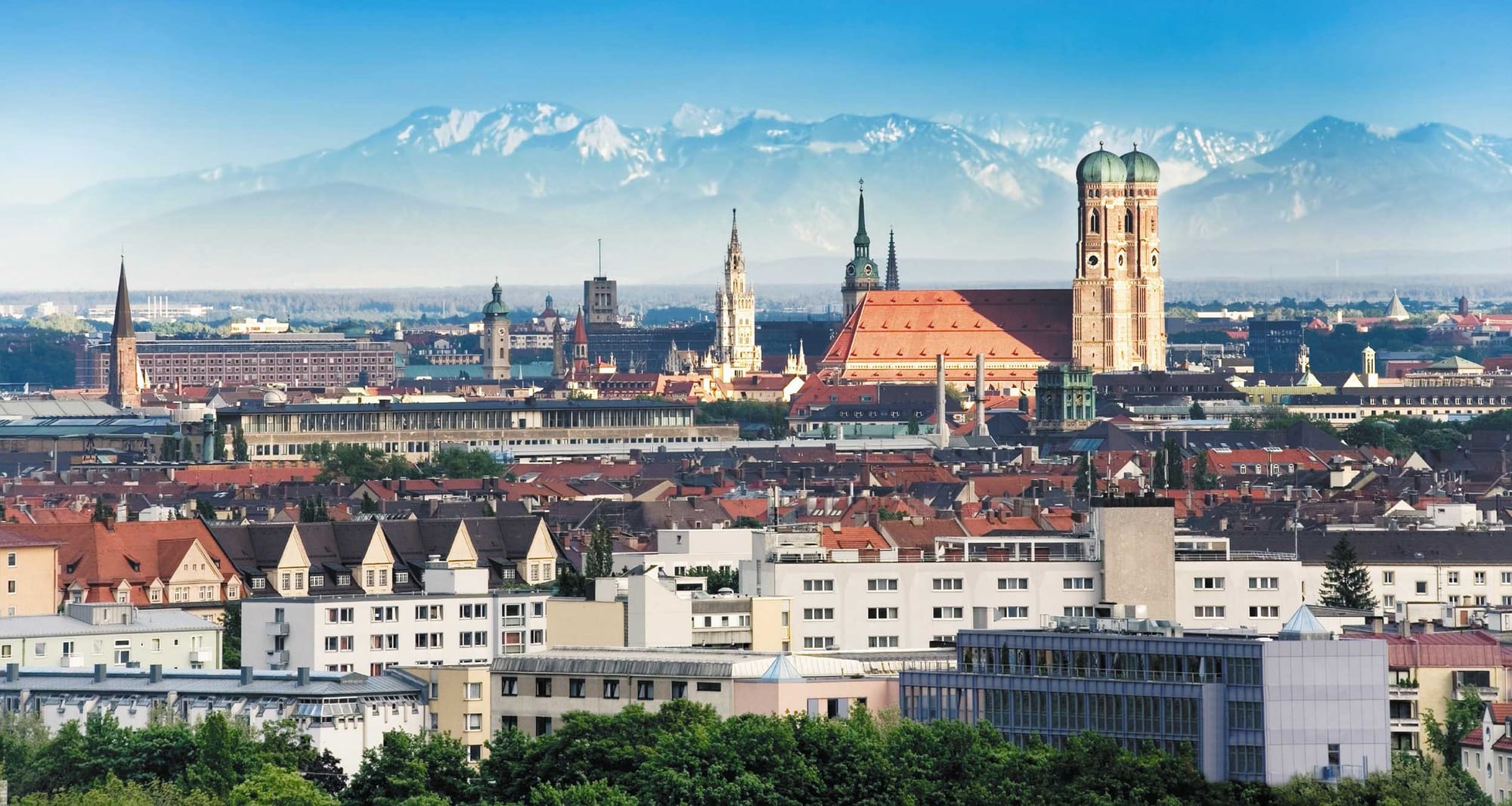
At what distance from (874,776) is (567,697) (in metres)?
8.57

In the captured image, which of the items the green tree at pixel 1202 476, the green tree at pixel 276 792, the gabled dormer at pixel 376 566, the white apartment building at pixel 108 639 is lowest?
the green tree at pixel 276 792

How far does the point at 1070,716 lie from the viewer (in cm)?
5622

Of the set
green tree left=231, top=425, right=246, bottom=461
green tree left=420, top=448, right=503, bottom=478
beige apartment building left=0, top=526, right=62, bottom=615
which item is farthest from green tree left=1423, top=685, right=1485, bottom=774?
green tree left=231, top=425, right=246, bottom=461

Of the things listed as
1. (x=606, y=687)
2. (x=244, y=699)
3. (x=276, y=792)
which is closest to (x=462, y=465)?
(x=244, y=699)

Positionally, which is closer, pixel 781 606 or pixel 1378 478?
pixel 781 606

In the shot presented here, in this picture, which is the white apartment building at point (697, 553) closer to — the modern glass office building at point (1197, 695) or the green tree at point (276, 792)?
the modern glass office building at point (1197, 695)

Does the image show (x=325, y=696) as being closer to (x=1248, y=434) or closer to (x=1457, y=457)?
(x=1457, y=457)

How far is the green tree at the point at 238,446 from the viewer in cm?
17925

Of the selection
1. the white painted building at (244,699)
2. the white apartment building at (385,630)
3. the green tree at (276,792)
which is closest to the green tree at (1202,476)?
the white apartment building at (385,630)

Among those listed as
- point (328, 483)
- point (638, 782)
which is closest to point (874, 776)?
point (638, 782)

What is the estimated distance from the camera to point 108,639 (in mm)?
74500

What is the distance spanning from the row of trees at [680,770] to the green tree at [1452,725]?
1827 mm

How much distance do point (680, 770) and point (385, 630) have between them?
2050cm

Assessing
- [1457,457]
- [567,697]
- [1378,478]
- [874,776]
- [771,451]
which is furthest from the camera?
[771,451]
